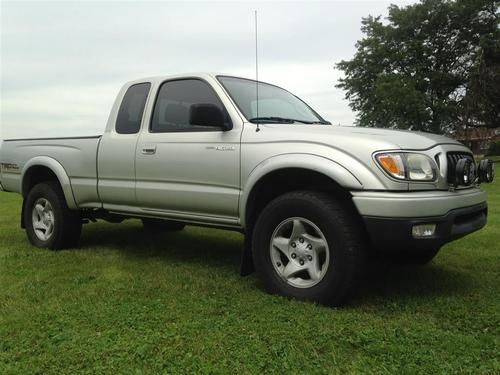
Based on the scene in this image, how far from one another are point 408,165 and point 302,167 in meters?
0.73

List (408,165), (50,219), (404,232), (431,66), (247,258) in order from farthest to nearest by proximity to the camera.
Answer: (431,66)
(50,219)
(247,258)
(408,165)
(404,232)

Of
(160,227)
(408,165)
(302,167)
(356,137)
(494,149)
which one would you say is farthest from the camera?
(494,149)

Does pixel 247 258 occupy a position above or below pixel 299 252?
below

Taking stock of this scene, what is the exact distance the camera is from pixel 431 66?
119 ft

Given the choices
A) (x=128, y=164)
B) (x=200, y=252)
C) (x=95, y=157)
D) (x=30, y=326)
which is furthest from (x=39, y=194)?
(x=30, y=326)

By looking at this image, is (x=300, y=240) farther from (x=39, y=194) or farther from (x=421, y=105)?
(x=421, y=105)

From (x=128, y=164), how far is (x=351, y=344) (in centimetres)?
285

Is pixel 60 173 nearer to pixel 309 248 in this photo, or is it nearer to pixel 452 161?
pixel 309 248

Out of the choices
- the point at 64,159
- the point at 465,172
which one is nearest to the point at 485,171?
the point at 465,172

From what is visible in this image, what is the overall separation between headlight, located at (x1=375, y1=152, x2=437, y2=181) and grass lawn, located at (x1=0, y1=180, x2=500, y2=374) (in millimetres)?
932

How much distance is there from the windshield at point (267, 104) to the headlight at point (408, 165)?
1.25 m

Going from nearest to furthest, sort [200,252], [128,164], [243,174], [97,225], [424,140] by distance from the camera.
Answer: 1. [424,140]
2. [243,174]
3. [128,164]
4. [200,252]
5. [97,225]

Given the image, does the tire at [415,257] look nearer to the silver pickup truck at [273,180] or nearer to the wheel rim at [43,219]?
the silver pickup truck at [273,180]

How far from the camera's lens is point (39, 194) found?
5.76 meters
